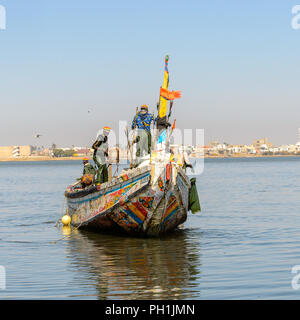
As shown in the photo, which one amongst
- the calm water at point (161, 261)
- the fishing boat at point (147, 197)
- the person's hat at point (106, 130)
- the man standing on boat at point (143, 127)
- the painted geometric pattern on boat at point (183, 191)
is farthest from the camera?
the person's hat at point (106, 130)

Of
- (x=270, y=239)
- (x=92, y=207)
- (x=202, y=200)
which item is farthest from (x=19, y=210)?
(x=270, y=239)

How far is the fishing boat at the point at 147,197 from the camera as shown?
707 inches

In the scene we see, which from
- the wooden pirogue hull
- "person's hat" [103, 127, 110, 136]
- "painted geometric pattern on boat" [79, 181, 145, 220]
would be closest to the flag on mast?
the wooden pirogue hull

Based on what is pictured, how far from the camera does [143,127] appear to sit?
19516 millimetres

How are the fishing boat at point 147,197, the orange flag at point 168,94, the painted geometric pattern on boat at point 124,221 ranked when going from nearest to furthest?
the fishing boat at point 147,197 < the orange flag at point 168,94 < the painted geometric pattern on boat at point 124,221

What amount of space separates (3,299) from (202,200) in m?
28.1

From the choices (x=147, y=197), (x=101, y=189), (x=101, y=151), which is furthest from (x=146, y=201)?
(x=101, y=151)

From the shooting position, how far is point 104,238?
20.7 meters

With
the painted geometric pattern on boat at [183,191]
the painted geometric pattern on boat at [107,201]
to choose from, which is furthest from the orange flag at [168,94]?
the painted geometric pattern on boat at [107,201]

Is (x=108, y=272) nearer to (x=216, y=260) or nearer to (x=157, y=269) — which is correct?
(x=157, y=269)

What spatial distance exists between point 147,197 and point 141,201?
0.27m

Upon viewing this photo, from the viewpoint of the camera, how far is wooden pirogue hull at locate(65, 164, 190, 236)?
18.0m

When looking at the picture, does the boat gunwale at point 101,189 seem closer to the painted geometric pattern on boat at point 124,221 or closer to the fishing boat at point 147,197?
the fishing boat at point 147,197

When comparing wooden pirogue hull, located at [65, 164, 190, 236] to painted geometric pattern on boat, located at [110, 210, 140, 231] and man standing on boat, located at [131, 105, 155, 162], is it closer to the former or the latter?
Answer: painted geometric pattern on boat, located at [110, 210, 140, 231]
